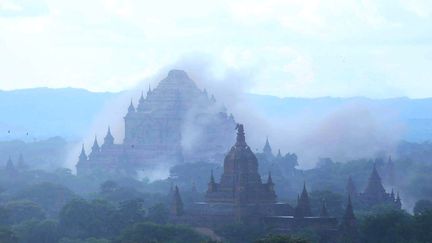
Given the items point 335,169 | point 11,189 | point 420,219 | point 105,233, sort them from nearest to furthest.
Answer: point 420,219 → point 105,233 → point 11,189 → point 335,169

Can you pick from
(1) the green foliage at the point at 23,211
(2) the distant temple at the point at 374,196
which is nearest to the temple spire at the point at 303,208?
(1) the green foliage at the point at 23,211

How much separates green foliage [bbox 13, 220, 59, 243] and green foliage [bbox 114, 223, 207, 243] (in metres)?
8.17

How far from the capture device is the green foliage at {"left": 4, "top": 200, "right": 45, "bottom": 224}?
Result: 124 metres

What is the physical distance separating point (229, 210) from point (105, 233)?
27.2ft

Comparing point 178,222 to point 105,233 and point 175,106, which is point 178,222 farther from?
point 175,106

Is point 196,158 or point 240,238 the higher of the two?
point 196,158

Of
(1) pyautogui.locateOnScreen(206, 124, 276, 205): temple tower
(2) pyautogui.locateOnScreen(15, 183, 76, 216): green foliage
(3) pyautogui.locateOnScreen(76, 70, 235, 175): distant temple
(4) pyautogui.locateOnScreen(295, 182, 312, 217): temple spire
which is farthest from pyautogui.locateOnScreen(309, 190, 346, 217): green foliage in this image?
(3) pyautogui.locateOnScreen(76, 70, 235, 175): distant temple

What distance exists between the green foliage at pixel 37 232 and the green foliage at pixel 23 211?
28.5 feet

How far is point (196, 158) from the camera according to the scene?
19850 cm

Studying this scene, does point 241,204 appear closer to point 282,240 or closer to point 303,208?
point 303,208

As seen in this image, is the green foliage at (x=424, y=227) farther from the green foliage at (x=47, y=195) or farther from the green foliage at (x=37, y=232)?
the green foliage at (x=47, y=195)

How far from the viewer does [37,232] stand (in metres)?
111

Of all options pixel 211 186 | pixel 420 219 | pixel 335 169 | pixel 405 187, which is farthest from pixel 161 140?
pixel 420 219

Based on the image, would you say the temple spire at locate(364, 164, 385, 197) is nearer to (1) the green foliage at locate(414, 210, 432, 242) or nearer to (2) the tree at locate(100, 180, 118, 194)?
(2) the tree at locate(100, 180, 118, 194)
